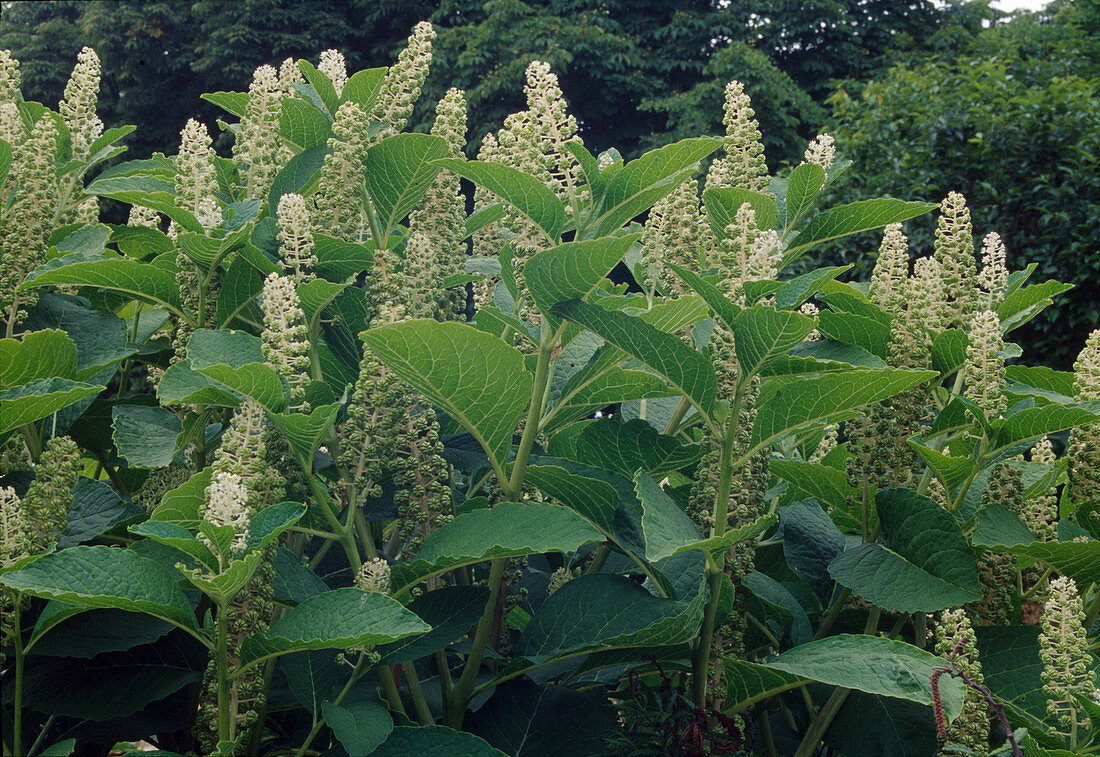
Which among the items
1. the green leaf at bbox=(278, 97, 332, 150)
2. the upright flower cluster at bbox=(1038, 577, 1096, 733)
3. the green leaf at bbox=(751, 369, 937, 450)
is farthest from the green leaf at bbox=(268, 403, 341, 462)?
the upright flower cluster at bbox=(1038, 577, 1096, 733)

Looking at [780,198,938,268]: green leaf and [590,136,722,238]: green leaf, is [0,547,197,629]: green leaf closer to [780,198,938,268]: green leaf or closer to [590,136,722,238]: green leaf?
[590,136,722,238]: green leaf

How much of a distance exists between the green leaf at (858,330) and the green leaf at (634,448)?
0.34 m

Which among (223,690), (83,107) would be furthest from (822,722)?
(83,107)

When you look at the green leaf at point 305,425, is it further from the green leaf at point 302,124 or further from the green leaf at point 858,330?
the green leaf at point 858,330

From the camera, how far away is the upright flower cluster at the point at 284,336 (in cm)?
133

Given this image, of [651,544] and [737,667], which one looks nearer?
[651,544]

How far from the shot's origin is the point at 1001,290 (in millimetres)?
1780

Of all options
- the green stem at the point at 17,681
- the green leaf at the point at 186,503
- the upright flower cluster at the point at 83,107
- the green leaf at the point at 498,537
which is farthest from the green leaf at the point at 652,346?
the upright flower cluster at the point at 83,107

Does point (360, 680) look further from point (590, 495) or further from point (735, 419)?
point (735, 419)

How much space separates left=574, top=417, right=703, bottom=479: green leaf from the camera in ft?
5.18

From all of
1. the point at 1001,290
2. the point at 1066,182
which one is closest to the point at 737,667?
the point at 1001,290

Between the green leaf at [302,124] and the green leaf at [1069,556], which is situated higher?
the green leaf at [302,124]

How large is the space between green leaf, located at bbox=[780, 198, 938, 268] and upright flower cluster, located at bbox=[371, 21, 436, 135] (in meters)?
0.79

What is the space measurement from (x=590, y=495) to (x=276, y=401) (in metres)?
0.50
